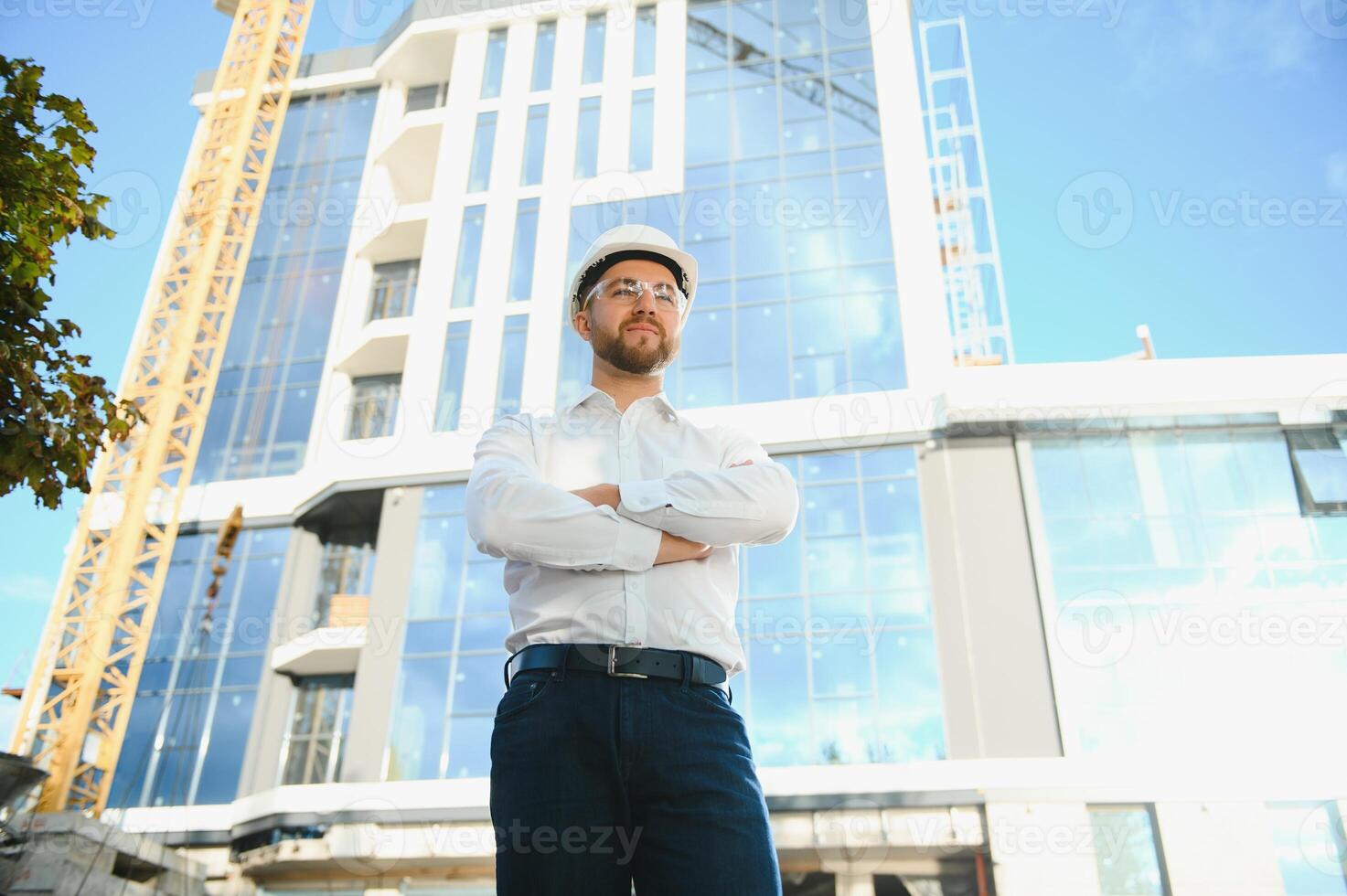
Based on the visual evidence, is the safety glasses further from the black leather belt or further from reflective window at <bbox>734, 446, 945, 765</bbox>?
reflective window at <bbox>734, 446, 945, 765</bbox>

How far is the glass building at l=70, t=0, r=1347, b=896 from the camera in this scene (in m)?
17.7

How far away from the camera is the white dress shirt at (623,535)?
262 centimetres

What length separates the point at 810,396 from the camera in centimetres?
2111

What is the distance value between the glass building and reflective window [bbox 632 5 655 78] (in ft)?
0.42

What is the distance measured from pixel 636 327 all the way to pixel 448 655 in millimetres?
18383

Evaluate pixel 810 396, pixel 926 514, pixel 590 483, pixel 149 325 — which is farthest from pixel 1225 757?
pixel 149 325

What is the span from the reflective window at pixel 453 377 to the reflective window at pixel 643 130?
221 inches

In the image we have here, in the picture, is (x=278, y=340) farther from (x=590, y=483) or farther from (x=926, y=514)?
(x=590, y=483)

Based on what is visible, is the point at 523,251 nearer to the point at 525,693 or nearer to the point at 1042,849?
the point at 1042,849

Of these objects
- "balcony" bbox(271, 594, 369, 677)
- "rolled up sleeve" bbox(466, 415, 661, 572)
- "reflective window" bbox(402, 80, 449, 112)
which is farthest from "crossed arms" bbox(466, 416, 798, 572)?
"reflective window" bbox(402, 80, 449, 112)

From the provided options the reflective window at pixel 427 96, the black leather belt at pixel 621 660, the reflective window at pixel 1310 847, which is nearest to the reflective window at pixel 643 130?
the reflective window at pixel 427 96

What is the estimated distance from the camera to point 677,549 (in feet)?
9.24

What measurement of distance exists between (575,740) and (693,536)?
2.20ft

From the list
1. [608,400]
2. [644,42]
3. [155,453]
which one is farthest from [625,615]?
[155,453]
